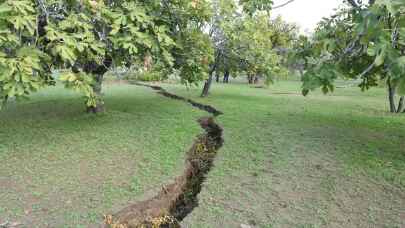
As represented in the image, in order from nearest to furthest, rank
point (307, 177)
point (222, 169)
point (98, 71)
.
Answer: point (307, 177) → point (222, 169) → point (98, 71)

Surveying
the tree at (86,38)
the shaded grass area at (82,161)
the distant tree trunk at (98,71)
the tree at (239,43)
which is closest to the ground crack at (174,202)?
the shaded grass area at (82,161)

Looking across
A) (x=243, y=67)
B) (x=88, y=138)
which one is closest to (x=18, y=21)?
(x=88, y=138)

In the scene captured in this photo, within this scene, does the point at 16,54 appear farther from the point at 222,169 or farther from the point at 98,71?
the point at 222,169

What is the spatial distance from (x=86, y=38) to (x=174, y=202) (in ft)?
7.25

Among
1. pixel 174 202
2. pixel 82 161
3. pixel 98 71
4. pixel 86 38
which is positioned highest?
pixel 86 38

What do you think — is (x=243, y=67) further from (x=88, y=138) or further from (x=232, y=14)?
(x=88, y=138)

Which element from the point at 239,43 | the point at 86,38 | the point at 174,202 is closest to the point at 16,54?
the point at 86,38

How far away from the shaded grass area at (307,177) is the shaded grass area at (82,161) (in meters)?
0.75

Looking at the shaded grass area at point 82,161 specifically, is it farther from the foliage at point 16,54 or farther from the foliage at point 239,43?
the foliage at point 239,43

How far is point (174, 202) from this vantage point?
3592 millimetres

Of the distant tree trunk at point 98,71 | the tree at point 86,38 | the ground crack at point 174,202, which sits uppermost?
the tree at point 86,38

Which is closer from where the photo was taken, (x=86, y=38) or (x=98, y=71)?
(x=86, y=38)

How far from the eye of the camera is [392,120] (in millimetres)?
6938

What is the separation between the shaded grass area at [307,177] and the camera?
308 cm
